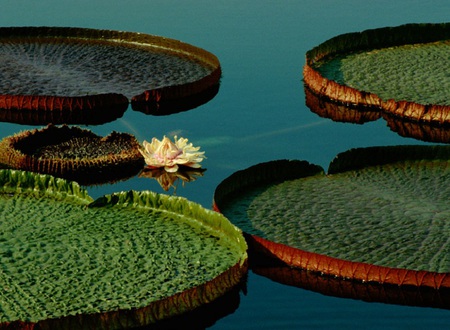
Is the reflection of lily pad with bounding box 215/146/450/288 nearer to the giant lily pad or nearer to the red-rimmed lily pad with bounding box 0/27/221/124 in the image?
the giant lily pad

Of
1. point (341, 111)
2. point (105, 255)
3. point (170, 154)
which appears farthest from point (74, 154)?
point (341, 111)

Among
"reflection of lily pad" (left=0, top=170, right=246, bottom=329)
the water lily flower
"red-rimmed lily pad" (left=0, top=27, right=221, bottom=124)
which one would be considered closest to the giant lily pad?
"red-rimmed lily pad" (left=0, top=27, right=221, bottom=124)

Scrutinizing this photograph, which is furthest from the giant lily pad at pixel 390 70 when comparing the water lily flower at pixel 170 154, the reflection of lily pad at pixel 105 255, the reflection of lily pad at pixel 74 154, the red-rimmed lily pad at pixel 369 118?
the reflection of lily pad at pixel 105 255

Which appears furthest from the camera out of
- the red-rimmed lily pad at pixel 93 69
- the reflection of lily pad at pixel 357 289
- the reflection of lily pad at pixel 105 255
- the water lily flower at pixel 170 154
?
the red-rimmed lily pad at pixel 93 69

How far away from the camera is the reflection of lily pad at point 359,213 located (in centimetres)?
400

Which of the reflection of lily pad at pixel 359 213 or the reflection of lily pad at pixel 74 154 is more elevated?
the reflection of lily pad at pixel 359 213

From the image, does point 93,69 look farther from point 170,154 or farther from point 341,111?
point 170,154

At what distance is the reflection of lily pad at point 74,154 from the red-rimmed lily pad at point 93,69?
40 cm

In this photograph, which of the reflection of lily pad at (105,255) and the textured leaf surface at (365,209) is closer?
the reflection of lily pad at (105,255)

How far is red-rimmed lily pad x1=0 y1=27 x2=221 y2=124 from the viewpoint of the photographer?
575cm

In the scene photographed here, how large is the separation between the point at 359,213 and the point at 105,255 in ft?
3.56

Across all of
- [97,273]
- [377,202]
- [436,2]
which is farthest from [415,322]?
[436,2]

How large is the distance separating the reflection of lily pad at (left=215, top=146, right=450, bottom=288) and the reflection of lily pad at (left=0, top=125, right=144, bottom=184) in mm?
695

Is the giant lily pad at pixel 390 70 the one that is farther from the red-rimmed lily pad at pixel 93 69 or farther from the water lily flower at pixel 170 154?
the water lily flower at pixel 170 154
